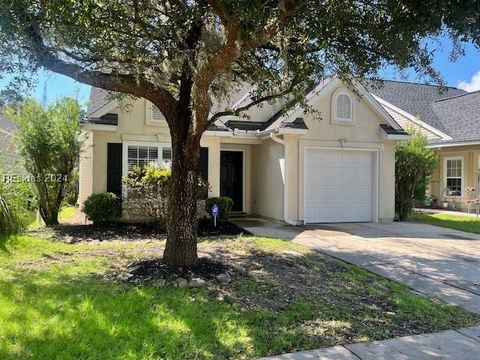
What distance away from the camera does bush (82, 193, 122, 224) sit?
1163 centimetres

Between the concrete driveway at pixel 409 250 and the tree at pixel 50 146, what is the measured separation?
5447 millimetres

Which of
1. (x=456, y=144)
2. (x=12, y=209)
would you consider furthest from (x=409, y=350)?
(x=456, y=144)

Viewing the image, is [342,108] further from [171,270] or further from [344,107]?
[171,270]

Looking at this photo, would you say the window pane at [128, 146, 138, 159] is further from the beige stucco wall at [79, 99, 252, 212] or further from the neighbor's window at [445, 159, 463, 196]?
the neighbor's window at [445, 159, 463, 196]

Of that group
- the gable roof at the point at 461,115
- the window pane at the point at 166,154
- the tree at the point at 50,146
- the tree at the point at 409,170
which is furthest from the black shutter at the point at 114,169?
the gable roof at the point at 461,115

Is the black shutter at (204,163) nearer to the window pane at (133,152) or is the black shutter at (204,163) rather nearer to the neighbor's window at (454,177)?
the window pane at (133,152)

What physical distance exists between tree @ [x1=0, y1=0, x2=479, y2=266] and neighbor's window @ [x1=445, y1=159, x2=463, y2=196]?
15.0 metres

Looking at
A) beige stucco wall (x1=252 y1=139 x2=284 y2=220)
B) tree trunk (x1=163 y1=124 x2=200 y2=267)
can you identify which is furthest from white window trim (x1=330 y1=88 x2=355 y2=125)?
tree trunk (x1=163 y1=124 x2=200 y2=267)

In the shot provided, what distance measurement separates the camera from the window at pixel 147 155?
41.5 feet

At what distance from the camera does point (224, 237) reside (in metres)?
10.3

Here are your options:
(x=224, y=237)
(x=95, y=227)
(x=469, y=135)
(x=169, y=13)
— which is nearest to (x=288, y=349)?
(x=169, y=13)

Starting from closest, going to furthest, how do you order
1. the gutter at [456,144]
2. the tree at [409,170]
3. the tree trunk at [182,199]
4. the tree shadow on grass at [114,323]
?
the tree shadow on grass at [114,323] → the tree trunk at [182,199] → the tree at [409,170] → the gutter at [456,144]

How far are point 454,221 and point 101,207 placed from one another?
12.4 meters

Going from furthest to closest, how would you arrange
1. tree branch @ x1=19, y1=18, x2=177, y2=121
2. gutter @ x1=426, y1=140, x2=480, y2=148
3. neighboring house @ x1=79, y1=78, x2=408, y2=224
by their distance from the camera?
gutter @ x1=426, y1=140, x2=480, y2=148
neighboring house @ x1=79, y1=78, x2=408, y2=224
tree branch @ x1=19, y1=18, x2=177, y2=121
